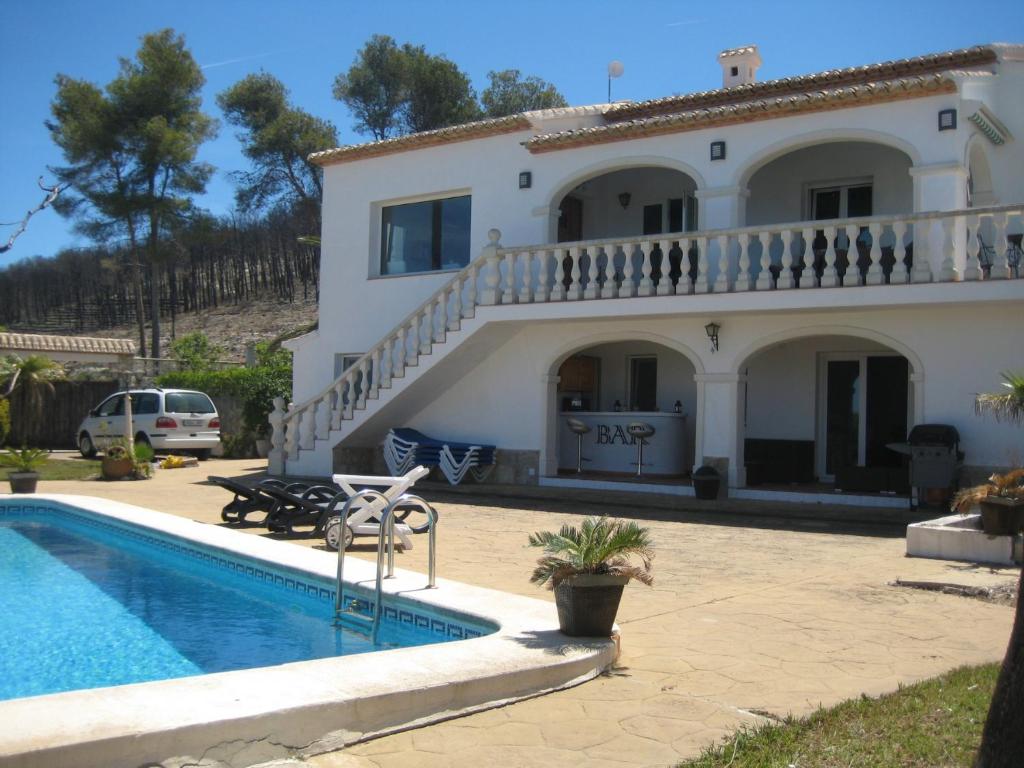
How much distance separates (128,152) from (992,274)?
2882cm

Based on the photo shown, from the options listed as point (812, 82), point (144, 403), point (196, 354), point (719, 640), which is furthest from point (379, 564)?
point (196, 354)

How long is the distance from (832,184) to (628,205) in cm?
392

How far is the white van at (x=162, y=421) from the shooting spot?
70.5 ft

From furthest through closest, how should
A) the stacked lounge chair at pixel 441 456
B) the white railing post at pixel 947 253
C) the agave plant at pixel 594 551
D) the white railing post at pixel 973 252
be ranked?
the stacked lounge chair at pixel 441 456, the white railing post at pixel 947 253, the white railing post at pixel 973 252, the agave plant at pixel 594 551

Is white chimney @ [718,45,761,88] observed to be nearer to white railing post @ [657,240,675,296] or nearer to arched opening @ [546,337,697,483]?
arched opening @ [546,337,697,483]

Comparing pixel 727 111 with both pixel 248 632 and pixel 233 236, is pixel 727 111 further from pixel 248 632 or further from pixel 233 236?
pixel 233 236

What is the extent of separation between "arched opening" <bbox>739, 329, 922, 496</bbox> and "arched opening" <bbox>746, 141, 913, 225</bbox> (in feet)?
7.43

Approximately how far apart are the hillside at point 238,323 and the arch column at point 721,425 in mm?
28932

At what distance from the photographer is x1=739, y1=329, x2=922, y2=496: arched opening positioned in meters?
16.1

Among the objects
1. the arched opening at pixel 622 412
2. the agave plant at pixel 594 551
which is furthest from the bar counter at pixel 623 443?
the agave plant at pixel 594 551

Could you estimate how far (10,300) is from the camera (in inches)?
1861

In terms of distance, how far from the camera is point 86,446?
Result: 22.9m

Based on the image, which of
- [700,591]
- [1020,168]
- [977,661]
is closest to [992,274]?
[1020,168]

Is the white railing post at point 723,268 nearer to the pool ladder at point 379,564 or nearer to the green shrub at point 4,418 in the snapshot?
the pool ladder at point 379,564
